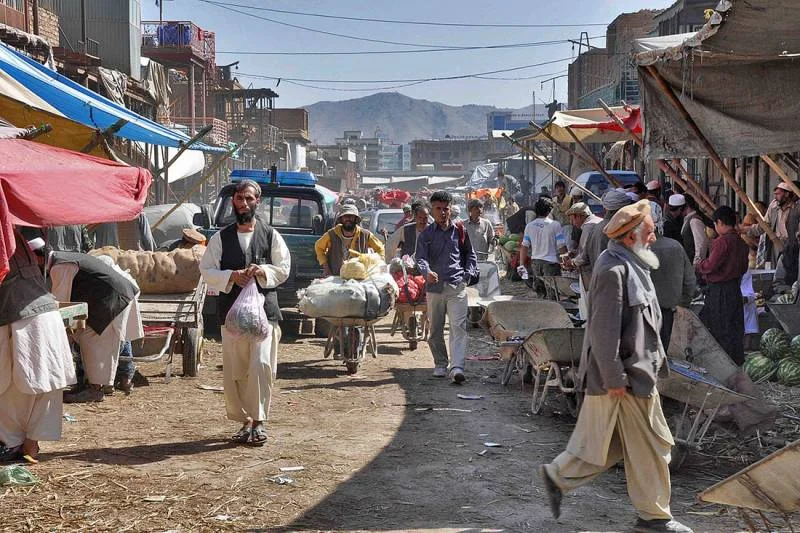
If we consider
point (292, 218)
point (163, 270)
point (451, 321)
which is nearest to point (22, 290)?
point (163, 270)

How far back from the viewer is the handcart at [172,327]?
10742 mm

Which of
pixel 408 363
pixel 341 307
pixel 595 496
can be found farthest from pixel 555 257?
pixel 595 496

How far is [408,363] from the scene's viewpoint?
486 inches

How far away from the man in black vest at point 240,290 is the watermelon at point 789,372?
5420 millimetres

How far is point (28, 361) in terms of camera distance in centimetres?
710

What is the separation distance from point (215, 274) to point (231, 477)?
167 centimetres

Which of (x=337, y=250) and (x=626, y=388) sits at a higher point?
(x=337, y=250)

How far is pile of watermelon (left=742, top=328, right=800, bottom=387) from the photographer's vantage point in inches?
413

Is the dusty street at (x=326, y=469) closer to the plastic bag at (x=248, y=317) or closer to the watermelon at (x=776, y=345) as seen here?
the plastic bag at (x=248, y=317)

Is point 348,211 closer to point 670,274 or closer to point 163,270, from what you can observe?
point 163,270

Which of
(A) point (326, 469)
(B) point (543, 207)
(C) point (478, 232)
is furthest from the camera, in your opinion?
(C) point (478, 232)

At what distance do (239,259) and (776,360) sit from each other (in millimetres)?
6116

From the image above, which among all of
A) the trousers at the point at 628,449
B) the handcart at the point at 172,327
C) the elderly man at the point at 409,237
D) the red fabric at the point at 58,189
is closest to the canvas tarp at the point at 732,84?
the trousers at the point at 628,449

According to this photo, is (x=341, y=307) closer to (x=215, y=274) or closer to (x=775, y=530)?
(x=215, y=274)
